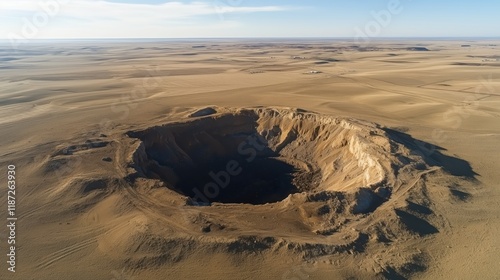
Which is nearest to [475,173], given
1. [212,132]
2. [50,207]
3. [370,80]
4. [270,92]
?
[212,132]

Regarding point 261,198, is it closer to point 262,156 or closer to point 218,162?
point 218,162

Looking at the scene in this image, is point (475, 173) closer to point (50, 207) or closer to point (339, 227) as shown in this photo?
point (339, 227)

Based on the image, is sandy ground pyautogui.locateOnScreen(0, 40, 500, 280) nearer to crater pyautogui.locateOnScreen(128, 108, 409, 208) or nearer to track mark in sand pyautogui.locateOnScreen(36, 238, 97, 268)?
track mark in sand pyautogui.locateOnScreen(36, 238, 97, 268)

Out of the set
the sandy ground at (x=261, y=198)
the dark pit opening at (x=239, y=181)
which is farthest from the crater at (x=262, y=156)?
the sandy ground at (x=261, y=198)

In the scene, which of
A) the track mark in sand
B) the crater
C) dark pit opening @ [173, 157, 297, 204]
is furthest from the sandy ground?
dark pit opening @ [173, 157, 297, 204]

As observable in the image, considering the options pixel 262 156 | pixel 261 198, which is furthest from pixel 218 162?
pixel 261 198

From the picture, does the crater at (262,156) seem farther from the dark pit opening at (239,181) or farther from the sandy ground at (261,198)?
the sandy ground at (261,198)
